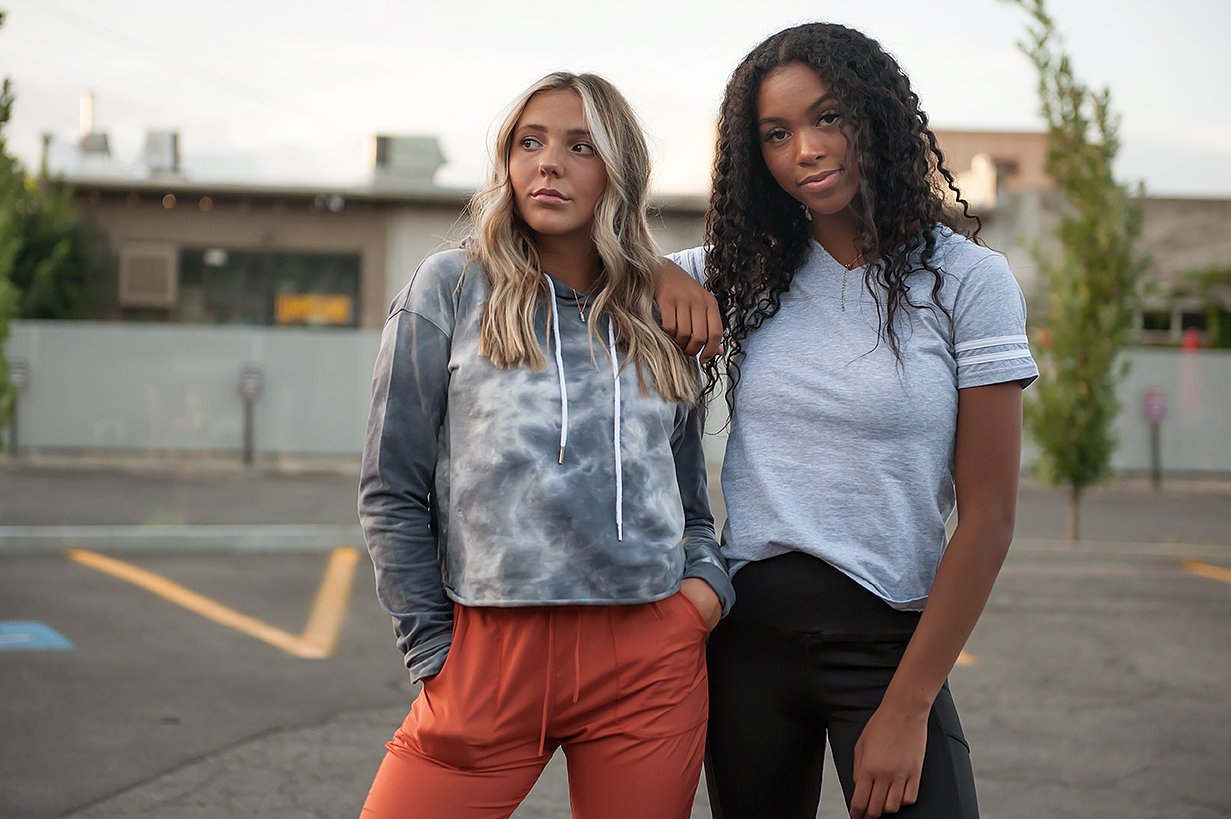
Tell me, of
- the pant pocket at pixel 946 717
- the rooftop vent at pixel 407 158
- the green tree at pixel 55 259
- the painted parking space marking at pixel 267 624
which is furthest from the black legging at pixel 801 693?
the rooftop vent at pixel 407 158

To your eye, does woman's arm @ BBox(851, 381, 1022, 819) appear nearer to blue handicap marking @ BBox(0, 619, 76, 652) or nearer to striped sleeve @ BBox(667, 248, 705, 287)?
striped sleeve @ BBox(667, 248, 705, 287)

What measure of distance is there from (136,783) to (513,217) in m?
3.03

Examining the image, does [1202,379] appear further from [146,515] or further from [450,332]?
[450,332]

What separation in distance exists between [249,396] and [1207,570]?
12129 millimetres

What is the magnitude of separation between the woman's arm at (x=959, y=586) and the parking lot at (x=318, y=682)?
2.38m

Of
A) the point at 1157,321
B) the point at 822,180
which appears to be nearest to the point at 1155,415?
the point at 1157,321

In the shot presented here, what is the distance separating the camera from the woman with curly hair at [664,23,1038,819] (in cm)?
202

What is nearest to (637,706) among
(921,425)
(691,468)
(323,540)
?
(691,468)

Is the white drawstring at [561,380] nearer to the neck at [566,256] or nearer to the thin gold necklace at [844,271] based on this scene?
the neck at [566,256]

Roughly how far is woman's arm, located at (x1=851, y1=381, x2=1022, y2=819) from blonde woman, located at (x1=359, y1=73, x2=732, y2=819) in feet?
1.06

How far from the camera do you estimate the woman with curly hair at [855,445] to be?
2018 mm

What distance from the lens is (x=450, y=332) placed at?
210 cm

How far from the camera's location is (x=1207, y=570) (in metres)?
9.95

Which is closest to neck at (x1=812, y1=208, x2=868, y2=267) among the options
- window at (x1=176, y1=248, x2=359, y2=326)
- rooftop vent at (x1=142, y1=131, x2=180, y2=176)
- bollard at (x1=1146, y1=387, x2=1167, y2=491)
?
bollard at (x1=1146, y1=387, x2=1167, y2=491)
